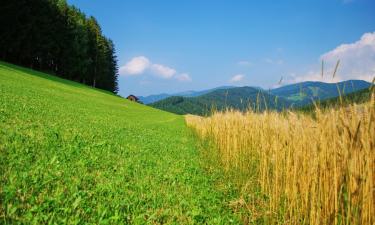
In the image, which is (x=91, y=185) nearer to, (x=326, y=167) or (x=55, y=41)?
(x=326, y=167)

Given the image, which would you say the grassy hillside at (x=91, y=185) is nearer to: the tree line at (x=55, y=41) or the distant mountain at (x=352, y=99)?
the distant mountain at (x=352, y=99)

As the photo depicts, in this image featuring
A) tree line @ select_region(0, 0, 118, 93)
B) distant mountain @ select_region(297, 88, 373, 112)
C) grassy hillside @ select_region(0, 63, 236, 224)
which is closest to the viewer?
distant mountain @ select_region(297, 88, 373, 112)

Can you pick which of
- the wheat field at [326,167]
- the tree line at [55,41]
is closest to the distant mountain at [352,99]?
the wheat field at [326,167]

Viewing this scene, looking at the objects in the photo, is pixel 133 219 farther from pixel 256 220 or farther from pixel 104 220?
pixel 256 220

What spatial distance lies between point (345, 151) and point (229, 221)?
2.30m

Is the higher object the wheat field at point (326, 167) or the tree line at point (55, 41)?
the tree line at point (55, 41)

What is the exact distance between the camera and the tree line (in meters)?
43.8

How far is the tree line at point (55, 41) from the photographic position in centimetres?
4378

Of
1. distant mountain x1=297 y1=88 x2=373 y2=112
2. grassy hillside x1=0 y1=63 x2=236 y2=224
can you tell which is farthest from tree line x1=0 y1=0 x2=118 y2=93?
distant mountain x1=297 y1=88 x2=373 y2=112

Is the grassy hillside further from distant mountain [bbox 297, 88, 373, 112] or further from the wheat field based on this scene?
distant mountain [bbox 297, 88, 373, 112]

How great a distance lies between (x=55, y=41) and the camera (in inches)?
2167

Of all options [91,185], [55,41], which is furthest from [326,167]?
[55,41]

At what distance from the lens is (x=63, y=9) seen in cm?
5922

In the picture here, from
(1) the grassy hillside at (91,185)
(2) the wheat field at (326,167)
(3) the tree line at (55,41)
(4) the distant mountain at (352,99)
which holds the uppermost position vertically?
(3) the tree line at (55,41)
